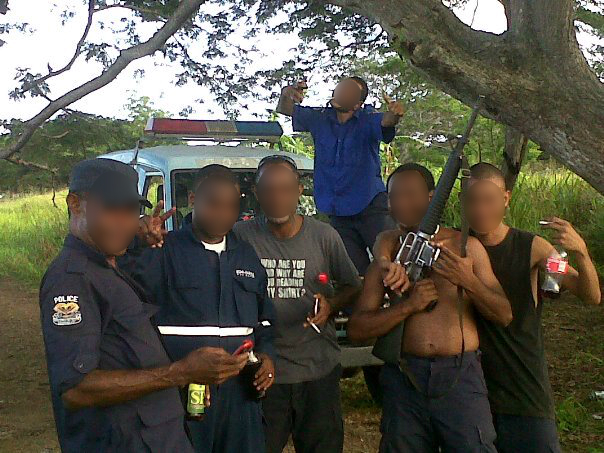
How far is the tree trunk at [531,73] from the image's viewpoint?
359 centimetres

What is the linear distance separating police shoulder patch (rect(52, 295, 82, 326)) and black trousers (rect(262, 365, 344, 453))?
147 centimetres

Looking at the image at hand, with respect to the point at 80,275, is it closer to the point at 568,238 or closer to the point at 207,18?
the point at 568,238

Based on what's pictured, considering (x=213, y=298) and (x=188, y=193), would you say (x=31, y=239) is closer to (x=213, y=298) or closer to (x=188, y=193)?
(x=188, y=193)

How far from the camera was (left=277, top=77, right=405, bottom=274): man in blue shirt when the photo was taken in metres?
4.94

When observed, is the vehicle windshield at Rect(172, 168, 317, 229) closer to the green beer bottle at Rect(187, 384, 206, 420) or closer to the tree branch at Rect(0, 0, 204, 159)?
the tree branch at Rect(0, 0, 204, 159)

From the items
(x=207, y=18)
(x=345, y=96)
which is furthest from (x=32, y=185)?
(x=345, y=96)

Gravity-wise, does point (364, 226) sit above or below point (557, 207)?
above

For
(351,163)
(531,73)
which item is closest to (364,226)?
(351,163)

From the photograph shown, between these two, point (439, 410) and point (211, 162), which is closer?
point (439, 410)

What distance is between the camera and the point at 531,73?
3.67 m

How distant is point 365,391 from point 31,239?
420 inches

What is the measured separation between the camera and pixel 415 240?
2908 mm

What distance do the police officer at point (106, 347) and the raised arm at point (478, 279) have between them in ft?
3.07

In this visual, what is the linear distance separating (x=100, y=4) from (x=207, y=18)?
51.2 inches
